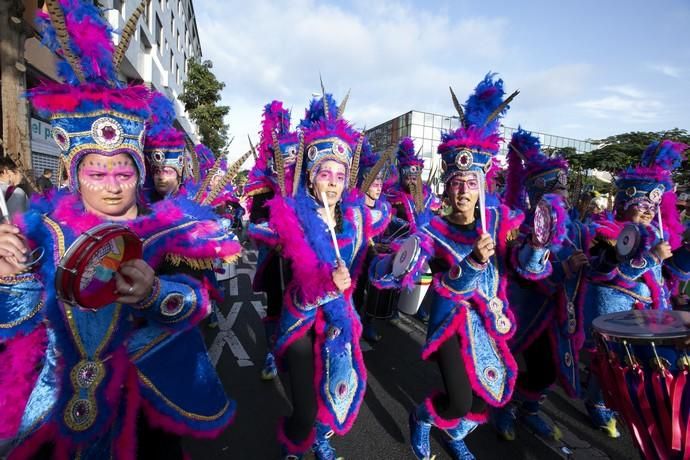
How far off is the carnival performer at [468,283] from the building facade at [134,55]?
187 centimetres

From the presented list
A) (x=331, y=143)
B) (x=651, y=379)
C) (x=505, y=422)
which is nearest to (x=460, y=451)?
(x=505, y=422)

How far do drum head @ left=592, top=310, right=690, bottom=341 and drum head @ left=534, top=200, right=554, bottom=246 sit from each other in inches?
20.6

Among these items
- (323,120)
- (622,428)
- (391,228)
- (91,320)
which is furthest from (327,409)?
(391,228)

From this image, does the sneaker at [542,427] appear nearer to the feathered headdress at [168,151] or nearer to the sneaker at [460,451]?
the sneaker at [460,451]

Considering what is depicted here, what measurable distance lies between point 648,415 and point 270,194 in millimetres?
3800

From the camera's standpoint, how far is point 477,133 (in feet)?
8.50

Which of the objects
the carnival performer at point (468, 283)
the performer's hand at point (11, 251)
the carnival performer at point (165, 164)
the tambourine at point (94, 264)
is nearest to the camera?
the tambourine at point (94, 264)

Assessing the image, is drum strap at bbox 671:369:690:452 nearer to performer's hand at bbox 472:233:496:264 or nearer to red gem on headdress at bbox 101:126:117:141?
performer's hand at bbox 472:233:496:264

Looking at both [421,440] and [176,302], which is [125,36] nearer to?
[176,302]

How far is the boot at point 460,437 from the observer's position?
2570 millimetres

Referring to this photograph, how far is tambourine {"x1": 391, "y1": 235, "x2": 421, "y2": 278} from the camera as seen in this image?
2.07 m

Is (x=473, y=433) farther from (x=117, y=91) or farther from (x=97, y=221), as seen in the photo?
(x=117, y=91)

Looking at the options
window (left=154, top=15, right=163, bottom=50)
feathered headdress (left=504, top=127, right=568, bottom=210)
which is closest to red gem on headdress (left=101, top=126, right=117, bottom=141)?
feathered headdress (left=504, top=127, right=568, bottom=210)

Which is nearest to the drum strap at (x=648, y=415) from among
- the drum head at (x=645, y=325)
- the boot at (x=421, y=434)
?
the drum head at (x=645, y=325)
